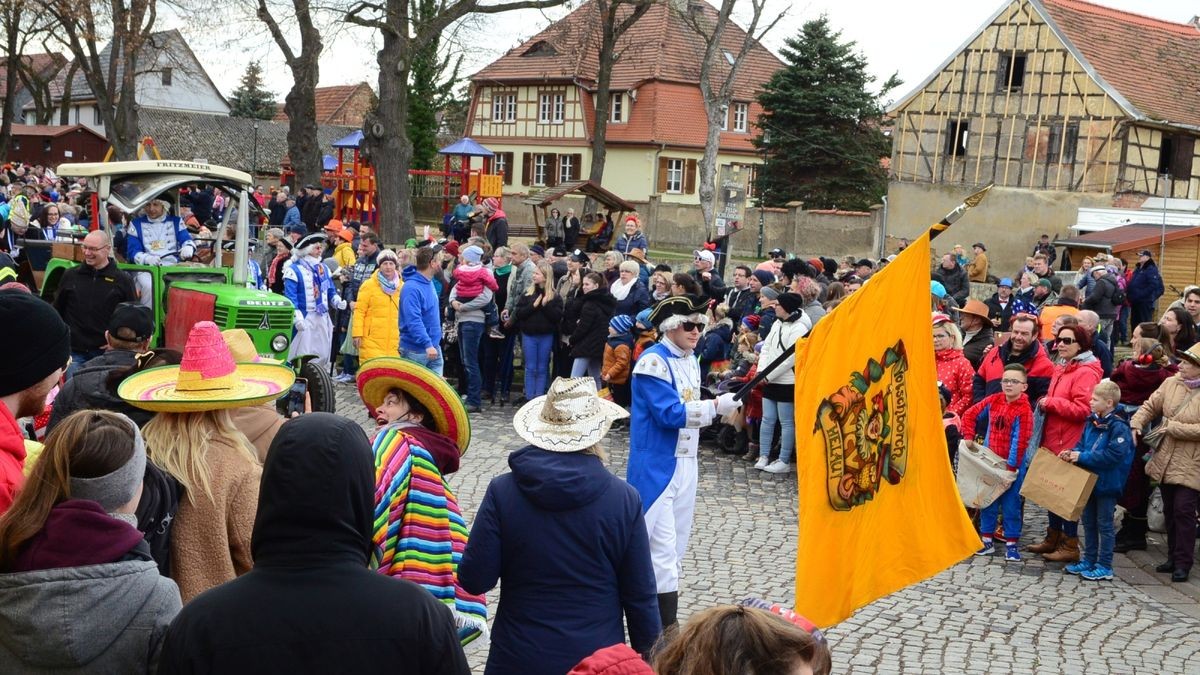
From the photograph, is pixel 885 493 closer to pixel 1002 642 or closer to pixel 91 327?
pixel 1002 642

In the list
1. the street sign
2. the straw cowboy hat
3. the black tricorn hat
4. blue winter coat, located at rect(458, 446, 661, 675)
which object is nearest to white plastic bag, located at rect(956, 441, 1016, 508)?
the black tricorn hat

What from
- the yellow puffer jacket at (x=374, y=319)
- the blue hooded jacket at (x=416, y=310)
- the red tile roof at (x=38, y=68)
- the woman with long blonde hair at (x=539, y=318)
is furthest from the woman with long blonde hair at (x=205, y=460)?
the red tile roof at (x=38, y=68)

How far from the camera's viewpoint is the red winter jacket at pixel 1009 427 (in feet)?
31.1

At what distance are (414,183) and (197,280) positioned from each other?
3285cm

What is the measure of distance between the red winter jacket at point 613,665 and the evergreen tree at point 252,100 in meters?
83.2

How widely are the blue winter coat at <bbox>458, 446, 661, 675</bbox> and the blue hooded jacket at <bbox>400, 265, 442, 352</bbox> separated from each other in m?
8.67

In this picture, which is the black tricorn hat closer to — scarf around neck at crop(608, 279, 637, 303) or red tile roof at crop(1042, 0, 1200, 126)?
scarf around neck at crop(608, 279, 637, 303)

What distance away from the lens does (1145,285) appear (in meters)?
20.4

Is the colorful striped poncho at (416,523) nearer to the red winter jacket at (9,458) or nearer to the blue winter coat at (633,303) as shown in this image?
the red winter jacket at (9,458)

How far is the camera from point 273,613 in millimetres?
2592

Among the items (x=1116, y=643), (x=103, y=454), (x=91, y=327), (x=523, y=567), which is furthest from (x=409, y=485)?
(x=91, y=327)

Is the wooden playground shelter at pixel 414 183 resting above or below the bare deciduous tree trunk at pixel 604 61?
below

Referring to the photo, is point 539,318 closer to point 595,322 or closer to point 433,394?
point 595,322

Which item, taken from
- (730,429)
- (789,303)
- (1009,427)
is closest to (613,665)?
(1009,427)
